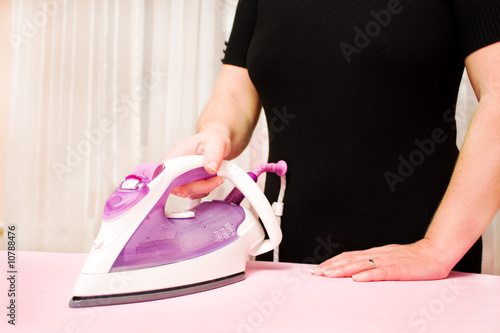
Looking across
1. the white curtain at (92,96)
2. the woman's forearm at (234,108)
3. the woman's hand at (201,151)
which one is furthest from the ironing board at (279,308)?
the white curtain at (92,96)

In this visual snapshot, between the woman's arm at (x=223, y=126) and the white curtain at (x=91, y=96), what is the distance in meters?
Result: 1.02

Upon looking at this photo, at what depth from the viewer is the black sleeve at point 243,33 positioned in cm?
94

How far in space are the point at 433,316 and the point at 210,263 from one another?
286 millimetres

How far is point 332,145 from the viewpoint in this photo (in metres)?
0.81

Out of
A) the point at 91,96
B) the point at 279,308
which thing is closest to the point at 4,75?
the point at 91,96

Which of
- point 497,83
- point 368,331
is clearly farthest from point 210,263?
point 497,83

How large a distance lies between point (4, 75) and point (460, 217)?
2324 mm

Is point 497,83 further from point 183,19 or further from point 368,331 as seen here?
point 183,19

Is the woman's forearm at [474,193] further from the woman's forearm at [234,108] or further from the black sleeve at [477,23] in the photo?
the woman's forearm at [234,108]

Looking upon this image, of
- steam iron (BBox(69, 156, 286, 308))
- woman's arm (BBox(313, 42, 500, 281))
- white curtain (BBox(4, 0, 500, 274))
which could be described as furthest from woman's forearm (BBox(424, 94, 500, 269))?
white curtain (BBox(4, 0, 500, 274))

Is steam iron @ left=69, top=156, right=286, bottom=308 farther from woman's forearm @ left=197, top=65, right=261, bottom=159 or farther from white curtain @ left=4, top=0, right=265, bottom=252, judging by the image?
white curtain @ left=4, top=0, right=265, bottom=252

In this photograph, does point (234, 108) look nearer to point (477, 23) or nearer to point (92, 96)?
Answer: point (477, 23)

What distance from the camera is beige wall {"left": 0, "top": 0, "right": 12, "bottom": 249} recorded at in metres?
2.15

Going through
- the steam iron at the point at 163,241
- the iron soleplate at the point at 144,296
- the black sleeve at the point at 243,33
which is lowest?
the iron soleplate at the point at 144,296
